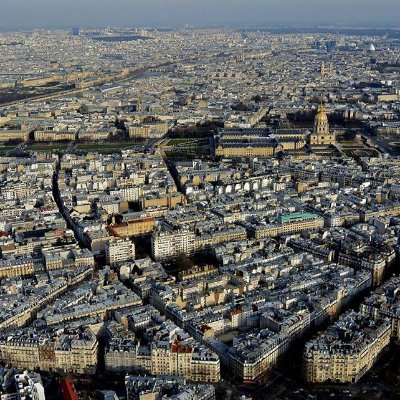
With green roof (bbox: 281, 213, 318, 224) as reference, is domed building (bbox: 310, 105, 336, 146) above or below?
above

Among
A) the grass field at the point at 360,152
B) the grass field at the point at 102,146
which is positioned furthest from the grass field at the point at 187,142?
the grass field at the point at 360,152

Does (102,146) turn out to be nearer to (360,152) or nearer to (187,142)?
(187,142)

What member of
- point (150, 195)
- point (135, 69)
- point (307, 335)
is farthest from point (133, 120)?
point (135, 69)

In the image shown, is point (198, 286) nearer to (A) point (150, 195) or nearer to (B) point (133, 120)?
(A) point (150, 195)

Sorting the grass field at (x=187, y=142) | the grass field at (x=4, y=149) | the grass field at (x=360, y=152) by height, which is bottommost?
the grass field at (x=4, y=149)

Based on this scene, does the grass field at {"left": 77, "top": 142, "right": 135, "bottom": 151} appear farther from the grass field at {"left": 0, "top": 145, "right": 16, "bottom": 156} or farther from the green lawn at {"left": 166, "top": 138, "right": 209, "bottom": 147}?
the grass field at {"left": 0, "top": 145, "right": 16, "bottom": 156}

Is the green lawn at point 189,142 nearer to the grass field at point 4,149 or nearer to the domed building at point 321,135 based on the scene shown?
the domed building at point 321,135

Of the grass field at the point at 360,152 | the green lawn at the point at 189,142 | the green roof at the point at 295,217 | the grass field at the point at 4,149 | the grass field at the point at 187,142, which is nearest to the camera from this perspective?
the green roof at the point at 295,217

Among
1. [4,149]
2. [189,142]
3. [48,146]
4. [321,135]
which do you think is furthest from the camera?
[189,142]

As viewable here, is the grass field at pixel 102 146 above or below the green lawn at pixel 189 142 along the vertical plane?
below

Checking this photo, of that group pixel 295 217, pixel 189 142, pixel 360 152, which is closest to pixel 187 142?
pixel 189 142

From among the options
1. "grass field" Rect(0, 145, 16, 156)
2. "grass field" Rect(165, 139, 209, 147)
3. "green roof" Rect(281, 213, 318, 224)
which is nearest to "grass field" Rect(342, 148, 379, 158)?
"grass field" Rect(165, 139, 209, 147)
